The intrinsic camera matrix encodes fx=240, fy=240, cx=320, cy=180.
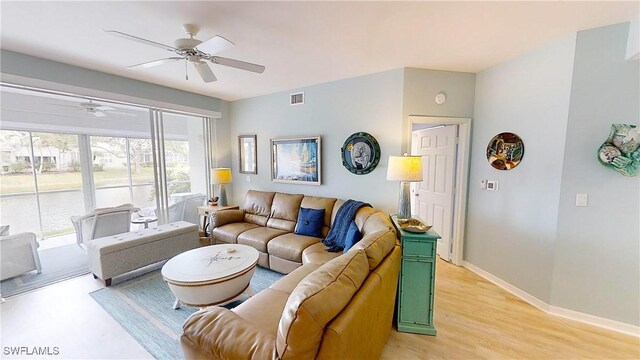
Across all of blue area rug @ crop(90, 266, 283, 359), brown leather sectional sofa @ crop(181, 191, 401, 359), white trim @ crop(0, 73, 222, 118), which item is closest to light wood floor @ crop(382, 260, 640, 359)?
brown leather sectional sofa @ crop(181, 191, 401, 359)

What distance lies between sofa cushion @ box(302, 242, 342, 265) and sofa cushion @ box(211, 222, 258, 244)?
3.92ft

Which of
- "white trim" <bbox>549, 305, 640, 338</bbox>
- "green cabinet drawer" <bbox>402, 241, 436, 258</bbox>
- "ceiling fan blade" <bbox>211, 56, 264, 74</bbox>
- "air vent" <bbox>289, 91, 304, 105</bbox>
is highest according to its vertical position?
"air vent" <bbox>289, 91, 304, 105</bbox>

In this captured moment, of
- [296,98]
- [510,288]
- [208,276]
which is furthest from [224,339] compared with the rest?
[296,98]

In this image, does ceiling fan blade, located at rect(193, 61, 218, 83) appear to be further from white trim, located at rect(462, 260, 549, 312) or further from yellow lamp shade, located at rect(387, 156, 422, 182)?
white trim, located at rect(462, 260, 549, 312)

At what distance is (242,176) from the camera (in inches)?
188

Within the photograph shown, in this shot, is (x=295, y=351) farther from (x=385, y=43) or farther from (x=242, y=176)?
(x=242, y=176)

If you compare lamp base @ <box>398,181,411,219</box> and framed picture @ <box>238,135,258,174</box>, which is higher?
framed picture @ <box>238,135,258,174</box>

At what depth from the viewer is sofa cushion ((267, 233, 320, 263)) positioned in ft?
9.35

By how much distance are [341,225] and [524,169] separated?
2085 mm

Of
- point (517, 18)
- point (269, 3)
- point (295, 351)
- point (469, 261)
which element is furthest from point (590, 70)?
point (295, 351)

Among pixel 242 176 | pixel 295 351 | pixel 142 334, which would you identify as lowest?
pixel 142 334

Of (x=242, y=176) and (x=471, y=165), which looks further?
(x=242, y=176)

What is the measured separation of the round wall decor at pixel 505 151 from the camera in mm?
2643

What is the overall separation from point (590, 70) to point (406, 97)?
1.58m
